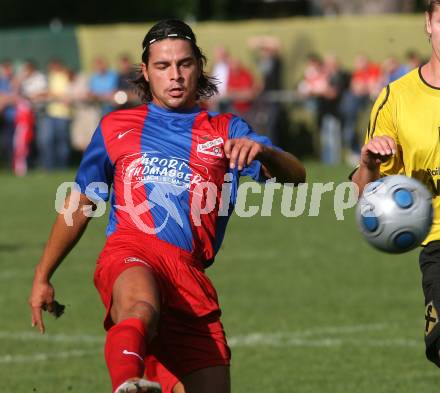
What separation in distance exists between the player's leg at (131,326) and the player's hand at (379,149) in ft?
3.59

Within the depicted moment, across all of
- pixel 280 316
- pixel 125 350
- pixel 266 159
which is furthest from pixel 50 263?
pixel 280 316

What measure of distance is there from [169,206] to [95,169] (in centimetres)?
45

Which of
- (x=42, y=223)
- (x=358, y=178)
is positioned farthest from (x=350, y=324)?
(x=42, y=223)

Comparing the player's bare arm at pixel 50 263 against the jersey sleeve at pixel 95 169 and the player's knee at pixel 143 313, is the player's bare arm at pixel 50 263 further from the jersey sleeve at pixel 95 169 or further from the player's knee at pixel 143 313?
the player's knee at pixel 143 313

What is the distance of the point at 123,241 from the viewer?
6.12 meters

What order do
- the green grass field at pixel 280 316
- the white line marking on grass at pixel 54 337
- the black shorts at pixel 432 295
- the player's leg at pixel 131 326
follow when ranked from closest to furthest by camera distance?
the player's leg at pixel 131 326 < the black shorts at pixel 432 295 < the green grass field at pixel 280 316 < the white line marking on grass at pixel 54 337

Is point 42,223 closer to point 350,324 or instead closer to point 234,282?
point 234,282

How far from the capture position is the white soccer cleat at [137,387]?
5016mm

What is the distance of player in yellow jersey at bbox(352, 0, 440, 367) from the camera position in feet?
19.6

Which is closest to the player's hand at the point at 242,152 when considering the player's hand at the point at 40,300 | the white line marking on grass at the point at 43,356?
the player's hand at the point at 40,300

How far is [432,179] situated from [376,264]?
8.04 metres

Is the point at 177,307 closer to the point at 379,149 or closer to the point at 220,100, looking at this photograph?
the point at 379,149

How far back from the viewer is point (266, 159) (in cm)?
578

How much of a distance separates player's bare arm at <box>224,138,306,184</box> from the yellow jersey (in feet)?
1.44
